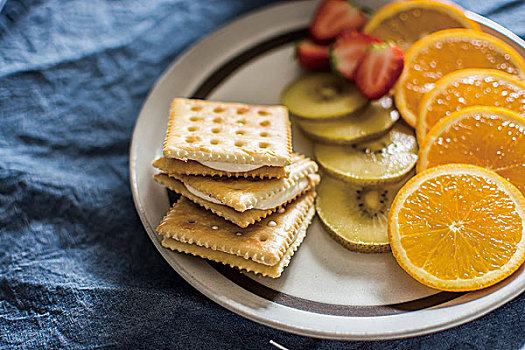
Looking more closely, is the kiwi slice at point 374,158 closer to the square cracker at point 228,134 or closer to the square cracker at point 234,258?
the square cracker at point 228,134

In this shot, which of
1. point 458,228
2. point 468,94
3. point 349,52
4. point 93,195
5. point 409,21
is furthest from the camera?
point 409,21

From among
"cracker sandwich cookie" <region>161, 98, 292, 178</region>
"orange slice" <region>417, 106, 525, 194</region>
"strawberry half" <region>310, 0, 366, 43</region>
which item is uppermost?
"strawberry half" <region>310, 0, 366, 43</region>

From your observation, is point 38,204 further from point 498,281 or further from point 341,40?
point 498,281

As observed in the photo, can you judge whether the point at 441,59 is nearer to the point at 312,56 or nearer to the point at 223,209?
the point at 312,56

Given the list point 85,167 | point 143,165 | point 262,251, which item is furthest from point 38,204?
point 262,251

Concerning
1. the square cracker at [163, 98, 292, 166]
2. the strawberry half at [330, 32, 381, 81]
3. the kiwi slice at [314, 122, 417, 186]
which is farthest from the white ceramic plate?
the strawberry half at [330, 32, 381, 81]

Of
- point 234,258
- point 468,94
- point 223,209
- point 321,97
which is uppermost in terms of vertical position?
point 468,94

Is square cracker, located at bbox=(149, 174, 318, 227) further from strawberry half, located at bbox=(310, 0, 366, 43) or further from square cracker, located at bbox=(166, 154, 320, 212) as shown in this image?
strawberry half, located at bbox=(310, 0, 366, 43)

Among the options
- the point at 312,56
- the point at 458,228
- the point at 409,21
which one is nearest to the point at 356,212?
the point at 458,228
